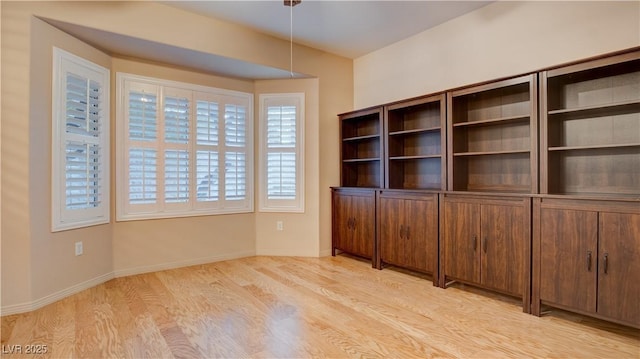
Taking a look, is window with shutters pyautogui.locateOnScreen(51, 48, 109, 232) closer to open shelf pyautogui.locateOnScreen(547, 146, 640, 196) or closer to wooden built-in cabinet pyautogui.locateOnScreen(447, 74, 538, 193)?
wooden built-in cabinet pyautogui.locateOnScreen(447, 74, 538, 193)

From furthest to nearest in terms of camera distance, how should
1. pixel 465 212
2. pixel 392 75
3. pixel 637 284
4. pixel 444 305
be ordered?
pixel 392 75
pixel 465 212
pixel 444 305
pixel 637 284

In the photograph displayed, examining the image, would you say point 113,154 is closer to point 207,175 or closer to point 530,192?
point 207,175

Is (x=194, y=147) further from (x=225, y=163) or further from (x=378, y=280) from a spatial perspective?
(x=378, y=280)

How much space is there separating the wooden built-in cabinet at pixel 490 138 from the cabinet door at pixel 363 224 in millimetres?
1091

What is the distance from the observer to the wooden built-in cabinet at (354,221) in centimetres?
409

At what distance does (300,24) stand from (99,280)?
3.52 m

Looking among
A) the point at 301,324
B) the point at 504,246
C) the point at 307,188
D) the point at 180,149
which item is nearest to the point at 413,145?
the point at 307,188

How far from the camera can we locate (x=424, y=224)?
3.48 m

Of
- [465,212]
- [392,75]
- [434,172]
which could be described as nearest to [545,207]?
[465,212]

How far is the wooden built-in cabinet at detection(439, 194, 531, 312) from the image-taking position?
9.04 ft

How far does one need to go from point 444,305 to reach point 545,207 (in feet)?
3.78

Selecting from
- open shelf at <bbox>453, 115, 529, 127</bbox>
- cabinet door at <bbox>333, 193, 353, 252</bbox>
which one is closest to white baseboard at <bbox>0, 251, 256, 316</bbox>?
cabinet door at <bbox>333, 193, 353, 252</bbox>

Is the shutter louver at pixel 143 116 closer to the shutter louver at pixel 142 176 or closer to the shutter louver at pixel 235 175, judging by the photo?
the shutter louver at pixel 142 176

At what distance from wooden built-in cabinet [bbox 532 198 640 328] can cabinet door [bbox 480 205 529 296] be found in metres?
0.11
